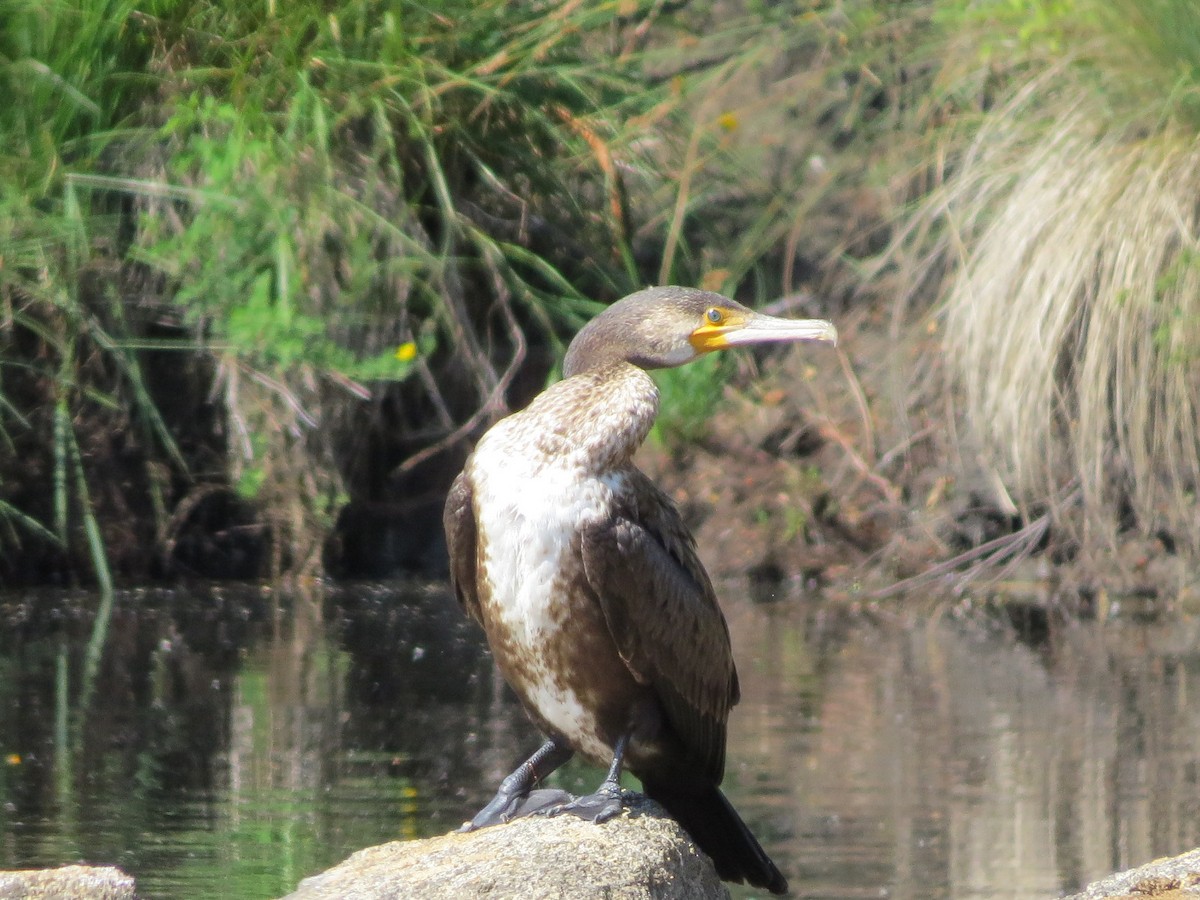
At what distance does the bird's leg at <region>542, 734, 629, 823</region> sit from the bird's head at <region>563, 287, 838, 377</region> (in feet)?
2.53

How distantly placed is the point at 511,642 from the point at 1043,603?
402cm

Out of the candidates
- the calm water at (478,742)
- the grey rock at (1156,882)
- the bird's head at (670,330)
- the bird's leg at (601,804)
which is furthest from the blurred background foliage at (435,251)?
the bird's leg at (601,804)

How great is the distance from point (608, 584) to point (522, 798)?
1.61 ft

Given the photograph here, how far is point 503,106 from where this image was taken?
284 inches

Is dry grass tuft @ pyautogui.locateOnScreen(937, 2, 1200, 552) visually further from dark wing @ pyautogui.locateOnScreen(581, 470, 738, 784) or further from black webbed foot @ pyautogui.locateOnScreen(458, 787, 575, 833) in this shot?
black webbed foot @ pyautogui.locateOnScreen(458, 787, 575, 833)

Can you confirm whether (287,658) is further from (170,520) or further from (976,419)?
(976,419)

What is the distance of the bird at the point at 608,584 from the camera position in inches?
124

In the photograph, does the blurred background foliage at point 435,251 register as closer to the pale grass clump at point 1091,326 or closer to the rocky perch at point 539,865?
the pale grass clump at point 1091,326

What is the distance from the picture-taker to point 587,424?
321 cm

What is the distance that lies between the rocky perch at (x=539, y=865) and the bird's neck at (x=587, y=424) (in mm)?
629

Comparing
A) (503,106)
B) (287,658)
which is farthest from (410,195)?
(287,658)

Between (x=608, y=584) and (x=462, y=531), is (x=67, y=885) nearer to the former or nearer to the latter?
(x=462, y=531)

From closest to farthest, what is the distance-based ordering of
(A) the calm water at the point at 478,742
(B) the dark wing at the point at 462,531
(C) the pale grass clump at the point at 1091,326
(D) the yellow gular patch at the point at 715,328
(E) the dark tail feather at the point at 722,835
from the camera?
(B) the dark wing at the point at 462,531, (E) the dark tail feather at the point at 722,835, (D) the yellow gular patch at the point at 715,328, (A) the calm water at the point at 478,742, (C) the pale grass clump at the point at 1091,326

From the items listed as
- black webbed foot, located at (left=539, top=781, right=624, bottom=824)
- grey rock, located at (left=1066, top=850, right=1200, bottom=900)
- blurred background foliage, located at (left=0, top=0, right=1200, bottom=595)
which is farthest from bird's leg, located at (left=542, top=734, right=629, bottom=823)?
blurred background foliage, located at (left=0, top=0, right=1200, bottom=595)
